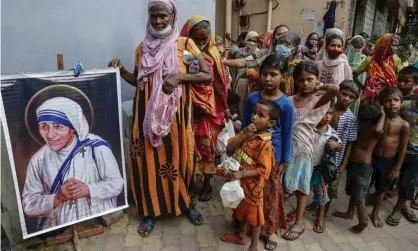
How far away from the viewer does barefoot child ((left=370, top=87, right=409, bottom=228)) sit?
2.64 meters

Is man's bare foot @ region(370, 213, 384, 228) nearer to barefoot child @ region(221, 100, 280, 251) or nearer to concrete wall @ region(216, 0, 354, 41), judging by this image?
barefoot child @ region(221, 100, 280, 251)

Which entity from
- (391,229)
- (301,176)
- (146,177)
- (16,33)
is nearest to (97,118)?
(146,177)

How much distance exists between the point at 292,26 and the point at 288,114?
893 centimetres

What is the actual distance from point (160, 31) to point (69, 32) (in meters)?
0.95

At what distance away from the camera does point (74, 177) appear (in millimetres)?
2338

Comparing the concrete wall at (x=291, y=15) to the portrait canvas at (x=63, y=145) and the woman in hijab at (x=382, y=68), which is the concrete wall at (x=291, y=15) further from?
the portrait canvas at (x=63, y=145)

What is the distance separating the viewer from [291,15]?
398 inches

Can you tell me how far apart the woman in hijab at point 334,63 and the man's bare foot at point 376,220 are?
148cm

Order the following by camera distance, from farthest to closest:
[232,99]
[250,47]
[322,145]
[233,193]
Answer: [250,47] → [232,99] → [322,145] → [233,193]

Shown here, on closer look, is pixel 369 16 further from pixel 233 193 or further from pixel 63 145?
pixel 63 145

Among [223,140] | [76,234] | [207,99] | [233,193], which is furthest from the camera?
[223,140]

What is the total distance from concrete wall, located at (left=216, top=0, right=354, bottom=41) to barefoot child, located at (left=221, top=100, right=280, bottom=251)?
28.4 feet

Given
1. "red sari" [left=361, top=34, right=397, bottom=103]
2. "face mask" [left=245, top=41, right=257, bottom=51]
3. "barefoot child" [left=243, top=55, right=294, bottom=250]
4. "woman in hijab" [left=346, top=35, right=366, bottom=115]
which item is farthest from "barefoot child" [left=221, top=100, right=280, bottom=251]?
"woman in hijab" [left=346, top=35, right=366, bottom=115]

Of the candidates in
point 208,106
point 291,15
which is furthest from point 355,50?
point 291,15
